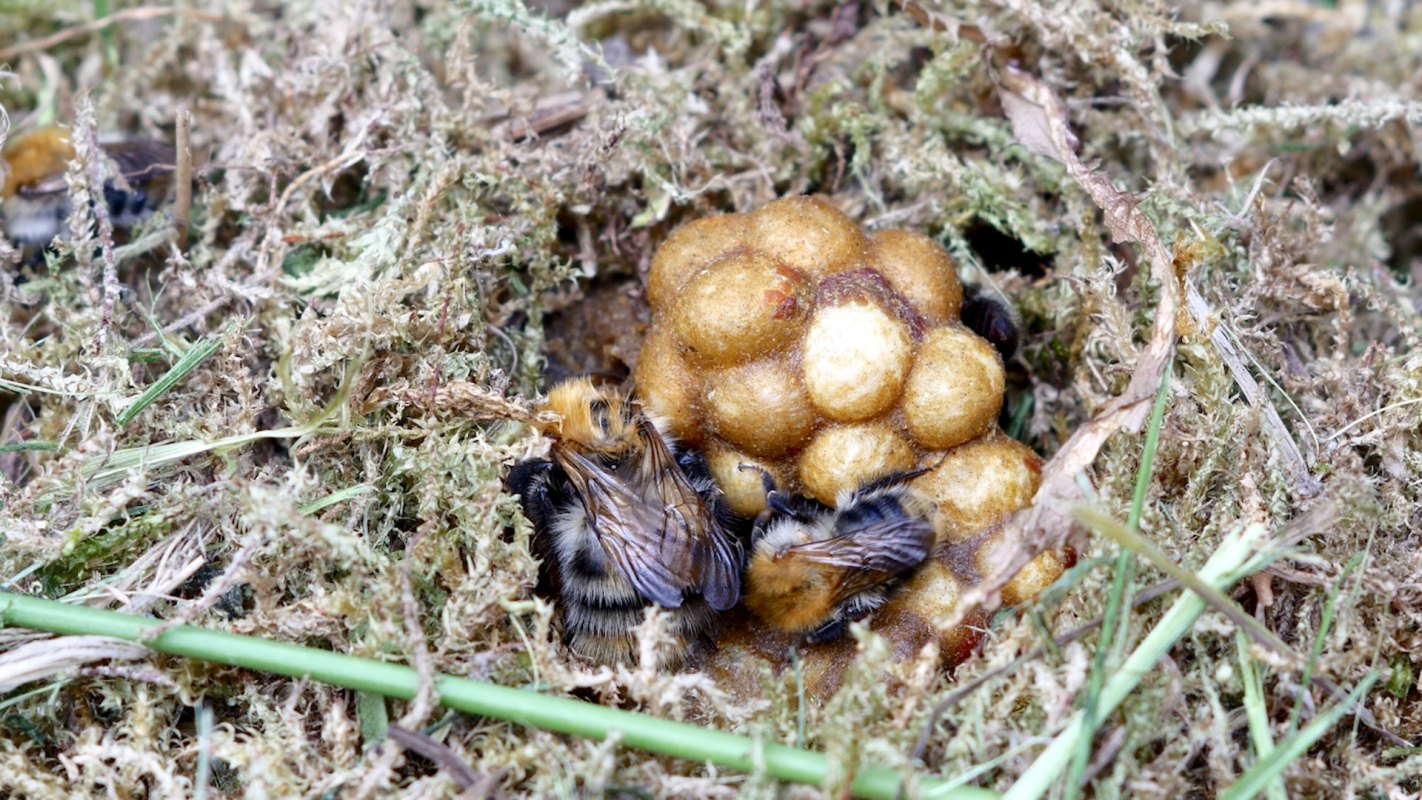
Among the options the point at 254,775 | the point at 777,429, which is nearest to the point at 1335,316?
the point at 777,429

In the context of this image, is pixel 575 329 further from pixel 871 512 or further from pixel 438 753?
pixel 438 753

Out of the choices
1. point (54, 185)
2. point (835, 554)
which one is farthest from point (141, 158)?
point (835, 554)

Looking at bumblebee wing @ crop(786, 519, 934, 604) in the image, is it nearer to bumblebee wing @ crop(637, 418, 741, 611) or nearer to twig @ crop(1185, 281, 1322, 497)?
bumblebee wing @ crop(637, 418, 741, 611)

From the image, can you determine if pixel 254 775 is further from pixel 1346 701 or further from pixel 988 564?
pixel 1346 701

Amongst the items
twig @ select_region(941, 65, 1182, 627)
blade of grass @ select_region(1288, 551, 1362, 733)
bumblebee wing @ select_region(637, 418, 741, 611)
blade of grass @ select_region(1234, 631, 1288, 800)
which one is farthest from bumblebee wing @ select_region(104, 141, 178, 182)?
blade of grass @ select_region(1288, 551, 1362, 733)

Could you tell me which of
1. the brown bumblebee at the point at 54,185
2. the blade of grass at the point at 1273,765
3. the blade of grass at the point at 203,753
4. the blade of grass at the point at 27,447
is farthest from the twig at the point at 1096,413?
the brown bumblebee at the point at 54,185

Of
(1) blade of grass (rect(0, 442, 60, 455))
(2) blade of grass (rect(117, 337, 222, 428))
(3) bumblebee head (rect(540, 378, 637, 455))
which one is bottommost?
(1) blade of grass (rect(0, 442, 60, 455))
